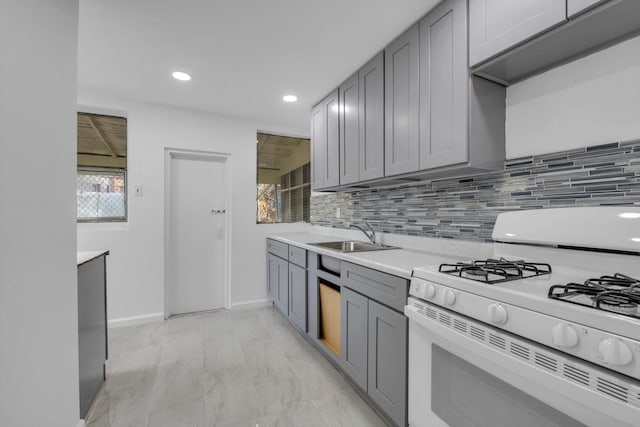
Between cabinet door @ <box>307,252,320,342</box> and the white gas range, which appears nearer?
the white gas range

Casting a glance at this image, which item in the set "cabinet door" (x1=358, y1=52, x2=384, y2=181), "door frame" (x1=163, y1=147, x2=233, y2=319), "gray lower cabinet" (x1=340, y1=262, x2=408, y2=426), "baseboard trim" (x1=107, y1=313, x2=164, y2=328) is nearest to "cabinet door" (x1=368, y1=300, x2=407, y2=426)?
"gray lower cabinet" (x1=340, y1=262, x2=408, y2=426)

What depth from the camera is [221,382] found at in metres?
2.01

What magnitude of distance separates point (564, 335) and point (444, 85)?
1.33m

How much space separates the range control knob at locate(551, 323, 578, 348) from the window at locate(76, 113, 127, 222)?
11.9 feet

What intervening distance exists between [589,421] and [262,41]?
244cm

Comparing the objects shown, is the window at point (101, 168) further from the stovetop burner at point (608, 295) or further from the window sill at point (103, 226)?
the stovetop burner at point (608, 295)

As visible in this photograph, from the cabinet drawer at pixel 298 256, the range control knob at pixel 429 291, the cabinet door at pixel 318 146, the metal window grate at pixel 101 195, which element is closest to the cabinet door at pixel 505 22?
the range control knob at pixel 429 291

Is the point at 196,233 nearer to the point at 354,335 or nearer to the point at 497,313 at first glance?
the point at 354,335

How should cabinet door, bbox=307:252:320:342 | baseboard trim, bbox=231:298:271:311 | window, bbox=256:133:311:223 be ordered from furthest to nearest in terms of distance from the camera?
window, bbox=256:133:311:223
baseboard trim, bbox=231:298:271:311
cabinet door, bbox=307:252:320:342

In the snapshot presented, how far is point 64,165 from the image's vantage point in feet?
4.40

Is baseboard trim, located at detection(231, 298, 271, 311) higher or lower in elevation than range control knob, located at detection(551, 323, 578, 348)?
lower

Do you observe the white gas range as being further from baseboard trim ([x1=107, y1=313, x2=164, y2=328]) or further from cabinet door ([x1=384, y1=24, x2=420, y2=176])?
baseboard trim ([x1=107, y1=313, x2=164, y2=328])

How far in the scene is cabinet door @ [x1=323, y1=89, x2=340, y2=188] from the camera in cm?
264


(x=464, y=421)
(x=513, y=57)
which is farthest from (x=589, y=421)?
(x=513, y=57)
